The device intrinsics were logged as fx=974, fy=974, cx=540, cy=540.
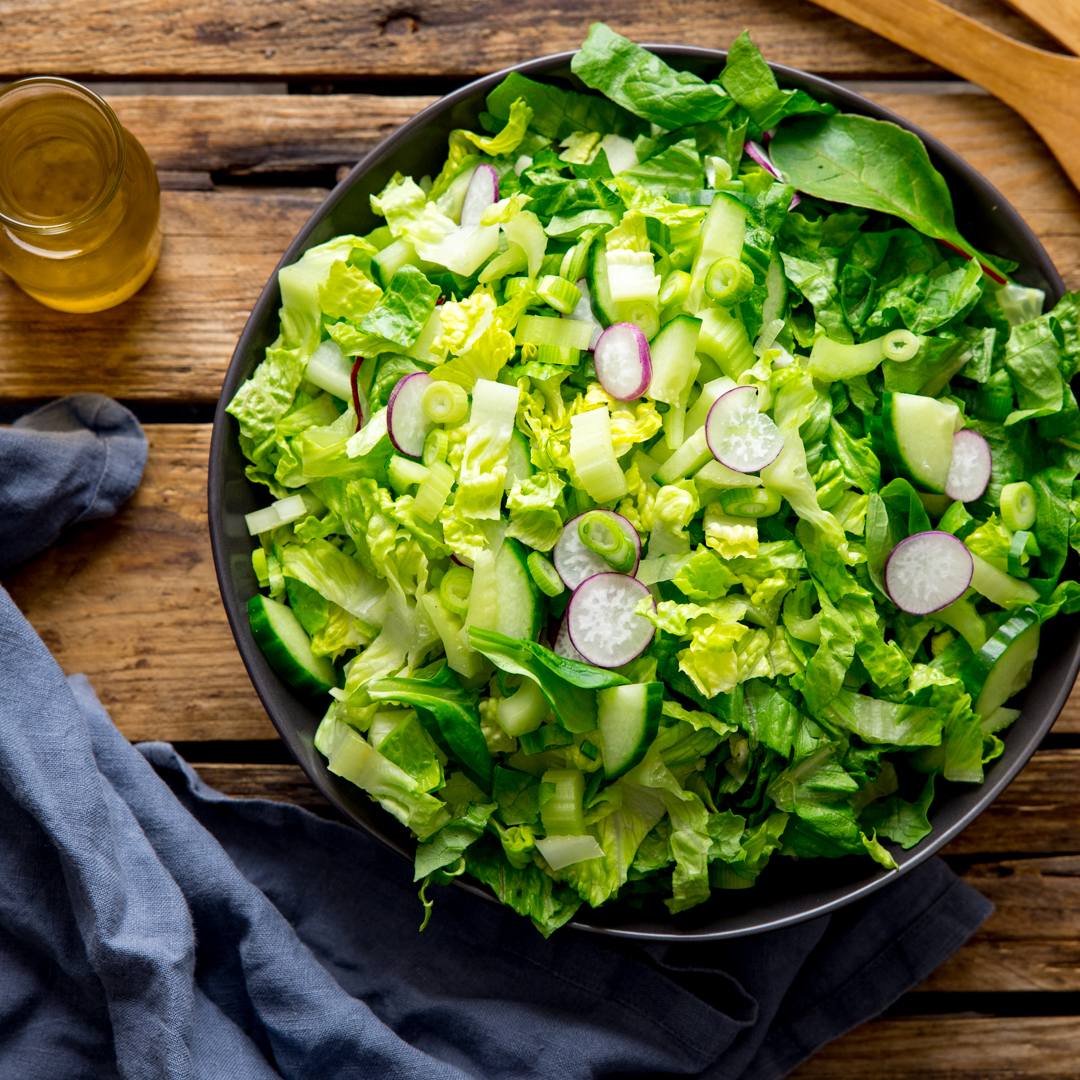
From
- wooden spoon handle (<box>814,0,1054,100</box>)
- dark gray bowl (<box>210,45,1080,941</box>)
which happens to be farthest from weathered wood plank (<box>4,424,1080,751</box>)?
wooden spoon handle (<box>814,0,1054,100</box>)

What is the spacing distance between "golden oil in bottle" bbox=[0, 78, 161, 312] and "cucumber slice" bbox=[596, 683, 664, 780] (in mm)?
1546

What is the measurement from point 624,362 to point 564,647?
0.57 m

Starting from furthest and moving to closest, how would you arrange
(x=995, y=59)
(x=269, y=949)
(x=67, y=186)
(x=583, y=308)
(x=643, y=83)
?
(x=995, y=59) < (x=67, y=186) < (x=269, y=949) < (x=643, y=83) < (x=583, y=308)

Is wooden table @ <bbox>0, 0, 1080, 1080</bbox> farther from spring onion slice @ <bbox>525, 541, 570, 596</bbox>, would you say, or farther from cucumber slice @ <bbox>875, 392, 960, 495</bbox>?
spring onion slice @ <bbox>525, 541, 570, 596</bbox>

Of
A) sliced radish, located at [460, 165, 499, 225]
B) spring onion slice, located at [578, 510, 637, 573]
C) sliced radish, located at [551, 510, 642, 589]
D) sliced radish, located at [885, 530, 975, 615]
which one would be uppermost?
sliced radish, located at [460, 165, 499, 225]

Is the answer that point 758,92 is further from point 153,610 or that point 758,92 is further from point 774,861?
point 153,610

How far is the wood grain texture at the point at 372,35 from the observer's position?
249 centimetres

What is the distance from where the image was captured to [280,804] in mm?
2371

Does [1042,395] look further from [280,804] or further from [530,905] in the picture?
[280,804]

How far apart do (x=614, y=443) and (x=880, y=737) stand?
2.58 ft

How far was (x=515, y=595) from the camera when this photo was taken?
1865 mm

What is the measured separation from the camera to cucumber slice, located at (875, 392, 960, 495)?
1.95m

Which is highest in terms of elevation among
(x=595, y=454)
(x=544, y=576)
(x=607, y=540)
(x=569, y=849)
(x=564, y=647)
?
(x=595, y=454)

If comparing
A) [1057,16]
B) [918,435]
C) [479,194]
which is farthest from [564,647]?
[1057,16]
